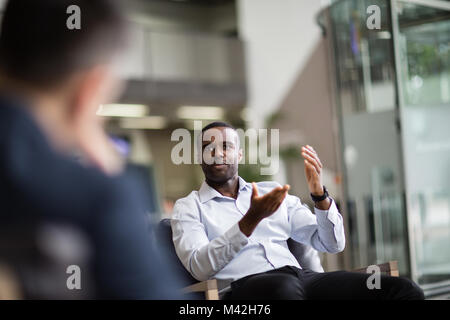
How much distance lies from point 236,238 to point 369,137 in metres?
3.13

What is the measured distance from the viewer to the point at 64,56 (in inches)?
52.5

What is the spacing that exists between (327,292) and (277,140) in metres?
0.60

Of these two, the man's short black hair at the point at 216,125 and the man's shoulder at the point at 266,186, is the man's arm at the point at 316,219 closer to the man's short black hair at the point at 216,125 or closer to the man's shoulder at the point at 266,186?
the man's shoulder at the point at 266,186

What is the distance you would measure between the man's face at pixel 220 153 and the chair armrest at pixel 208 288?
305 mm

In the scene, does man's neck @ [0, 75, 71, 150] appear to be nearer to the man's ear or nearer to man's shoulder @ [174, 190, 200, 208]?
the man's ear

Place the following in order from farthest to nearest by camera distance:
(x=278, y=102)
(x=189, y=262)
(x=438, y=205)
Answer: (x=278, y=102) → (x=438, y=205) → (x=189, y=262)

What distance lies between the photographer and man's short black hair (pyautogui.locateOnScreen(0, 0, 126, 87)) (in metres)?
1.25

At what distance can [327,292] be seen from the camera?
6.61 feet

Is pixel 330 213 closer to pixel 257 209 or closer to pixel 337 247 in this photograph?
pixel 337 247

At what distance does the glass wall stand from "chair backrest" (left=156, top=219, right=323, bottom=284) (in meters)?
2.58

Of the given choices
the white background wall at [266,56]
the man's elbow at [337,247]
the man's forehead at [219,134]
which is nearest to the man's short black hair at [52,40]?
the man's forehead at [219,134]

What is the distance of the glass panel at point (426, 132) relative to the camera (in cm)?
461

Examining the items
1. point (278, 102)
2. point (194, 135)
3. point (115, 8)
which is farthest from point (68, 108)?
point (278, 102)

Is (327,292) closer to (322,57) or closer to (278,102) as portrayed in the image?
(322,57)
